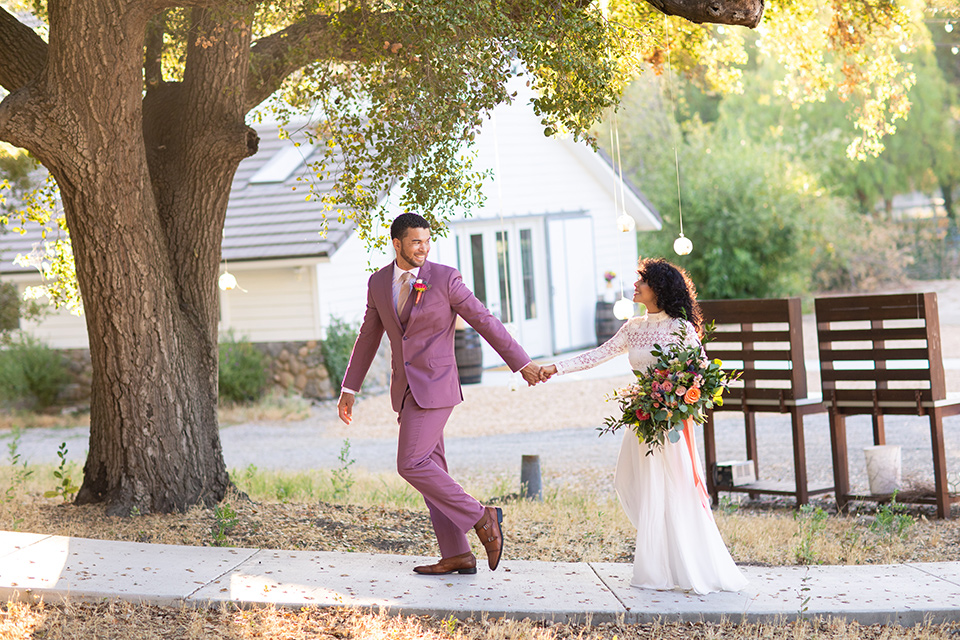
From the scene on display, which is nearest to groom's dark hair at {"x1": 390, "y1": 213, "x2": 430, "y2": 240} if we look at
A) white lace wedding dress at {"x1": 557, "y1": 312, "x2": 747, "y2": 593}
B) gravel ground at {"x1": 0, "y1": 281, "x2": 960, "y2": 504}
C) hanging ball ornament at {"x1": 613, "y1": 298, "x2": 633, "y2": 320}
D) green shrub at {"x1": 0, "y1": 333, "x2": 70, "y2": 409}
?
white lace wedding dress at {"x1": 557, "y1": 312, "x2": 747, "y2": 593}

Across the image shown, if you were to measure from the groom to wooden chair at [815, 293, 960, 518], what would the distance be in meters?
3.20

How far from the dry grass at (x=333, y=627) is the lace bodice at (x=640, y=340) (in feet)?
4.92

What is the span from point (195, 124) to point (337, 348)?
9395 millimetres

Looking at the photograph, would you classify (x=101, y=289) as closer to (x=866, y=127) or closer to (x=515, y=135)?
(x=866, y=127)

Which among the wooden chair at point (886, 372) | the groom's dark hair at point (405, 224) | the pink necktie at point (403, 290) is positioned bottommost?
the wooden chair at point (886, 372)

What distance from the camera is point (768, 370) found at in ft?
26.1

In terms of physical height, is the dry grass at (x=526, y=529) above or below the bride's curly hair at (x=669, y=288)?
below

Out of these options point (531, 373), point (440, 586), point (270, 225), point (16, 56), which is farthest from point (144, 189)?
point (270, 225)

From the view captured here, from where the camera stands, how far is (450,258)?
62.4 feet

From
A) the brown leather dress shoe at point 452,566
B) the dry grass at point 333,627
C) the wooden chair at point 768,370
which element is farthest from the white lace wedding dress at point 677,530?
the wooden chair at point 768,370

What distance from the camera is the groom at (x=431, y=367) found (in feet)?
17.4

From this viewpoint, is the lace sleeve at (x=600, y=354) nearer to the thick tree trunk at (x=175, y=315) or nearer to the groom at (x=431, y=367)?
the groom at (x=431, y=367)

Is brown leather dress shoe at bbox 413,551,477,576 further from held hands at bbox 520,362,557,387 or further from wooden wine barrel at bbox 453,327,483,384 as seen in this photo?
wooden wine barrel at bbox 453,327,483,384

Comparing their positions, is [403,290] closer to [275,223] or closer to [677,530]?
[677,530]
